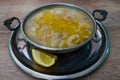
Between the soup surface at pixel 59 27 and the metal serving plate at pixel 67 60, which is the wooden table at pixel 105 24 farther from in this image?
the soup surface at pixel 59 27

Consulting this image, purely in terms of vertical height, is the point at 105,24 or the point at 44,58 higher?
the point at 105,24

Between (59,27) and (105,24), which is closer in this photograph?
(59,27)

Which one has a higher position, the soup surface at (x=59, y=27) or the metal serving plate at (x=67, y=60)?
the soup surface at (x=59, y=27)

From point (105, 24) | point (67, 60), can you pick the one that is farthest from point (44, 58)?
point (105, 24)

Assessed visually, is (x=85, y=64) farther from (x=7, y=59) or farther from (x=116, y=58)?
(x=7, y=59)

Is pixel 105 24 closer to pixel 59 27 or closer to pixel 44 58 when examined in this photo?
pixel 59 27

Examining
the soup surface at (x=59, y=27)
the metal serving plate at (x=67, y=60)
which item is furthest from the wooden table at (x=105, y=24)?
the soup surface at (x=59, y=27)
